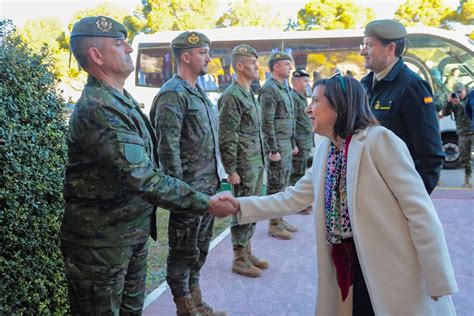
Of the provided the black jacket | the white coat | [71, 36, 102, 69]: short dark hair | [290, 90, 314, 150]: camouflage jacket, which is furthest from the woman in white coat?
[290, 90, 314, 150]: camouflage jacket

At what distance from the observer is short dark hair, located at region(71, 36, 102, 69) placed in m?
2.23

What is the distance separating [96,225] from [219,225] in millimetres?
4304

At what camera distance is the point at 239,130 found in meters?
4.50

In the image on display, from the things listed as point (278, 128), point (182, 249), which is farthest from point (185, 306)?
point (278, 128)

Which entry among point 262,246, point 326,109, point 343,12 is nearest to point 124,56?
point 326,109

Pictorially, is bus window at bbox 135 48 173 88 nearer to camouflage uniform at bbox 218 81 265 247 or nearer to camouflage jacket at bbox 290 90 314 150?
camouflage jacket at bbox 290 90 314 150

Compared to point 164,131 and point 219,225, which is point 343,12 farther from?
point 164,131

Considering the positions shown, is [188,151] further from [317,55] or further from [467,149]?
[317,55]

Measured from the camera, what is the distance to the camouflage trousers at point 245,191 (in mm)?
4449

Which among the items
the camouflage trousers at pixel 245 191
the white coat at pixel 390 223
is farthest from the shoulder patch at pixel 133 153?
the camouflage trousers at pixel 245 191

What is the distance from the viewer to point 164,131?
3.23 m

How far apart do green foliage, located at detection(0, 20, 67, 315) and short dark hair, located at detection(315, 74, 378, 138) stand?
1700 mm

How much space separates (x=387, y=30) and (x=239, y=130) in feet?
6.40

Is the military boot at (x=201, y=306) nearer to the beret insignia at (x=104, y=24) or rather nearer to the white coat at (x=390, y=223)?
the white coat at (x=390, y=223)
